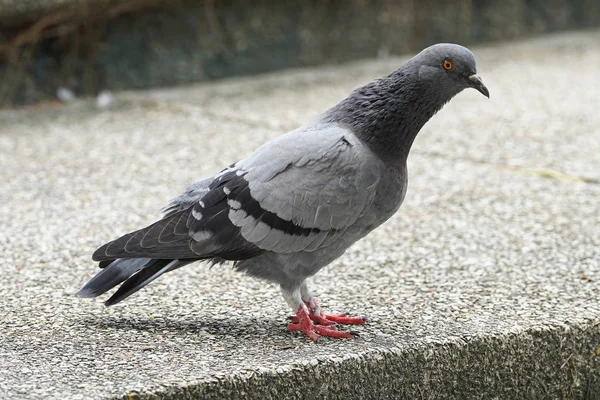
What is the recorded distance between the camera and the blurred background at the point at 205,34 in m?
6.39

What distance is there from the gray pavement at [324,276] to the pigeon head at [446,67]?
0.80 meters

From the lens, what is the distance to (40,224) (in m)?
4.25

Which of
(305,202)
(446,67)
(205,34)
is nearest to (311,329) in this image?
(305,202)

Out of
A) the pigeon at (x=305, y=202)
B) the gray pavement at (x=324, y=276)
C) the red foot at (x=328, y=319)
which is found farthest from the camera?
the red foot at (x=328, y=319)

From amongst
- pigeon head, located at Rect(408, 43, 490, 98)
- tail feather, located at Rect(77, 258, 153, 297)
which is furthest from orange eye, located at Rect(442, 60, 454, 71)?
tail feather, located at Rect(77, 258, 153, 297)

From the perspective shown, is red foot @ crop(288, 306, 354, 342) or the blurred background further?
the blurred background

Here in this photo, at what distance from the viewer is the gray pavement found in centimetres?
282

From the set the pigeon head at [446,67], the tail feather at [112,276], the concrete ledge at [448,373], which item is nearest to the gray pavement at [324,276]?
the concrete ledge at [448,373]

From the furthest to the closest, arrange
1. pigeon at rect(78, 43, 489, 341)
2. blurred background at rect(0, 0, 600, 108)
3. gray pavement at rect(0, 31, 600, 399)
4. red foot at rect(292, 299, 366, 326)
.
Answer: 1. blurred background at rect(0, 0, 600, 108)
2. red foot at rect(292, 299, 366, 326)
3. pigeon at rect(78, 43, 489, 341)
4. gray pavement at rect(0, 31, 600, 399)

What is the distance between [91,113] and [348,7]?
8.20ft

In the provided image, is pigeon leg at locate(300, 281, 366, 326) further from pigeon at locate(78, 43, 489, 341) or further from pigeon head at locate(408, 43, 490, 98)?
pigeon head at locate(408, 43, 490, 98)

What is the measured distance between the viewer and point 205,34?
7.12m

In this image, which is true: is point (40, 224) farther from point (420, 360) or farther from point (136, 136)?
point (420, 360)

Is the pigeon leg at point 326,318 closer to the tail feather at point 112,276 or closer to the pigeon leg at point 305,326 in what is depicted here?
the pigeon leg at point 305,326
